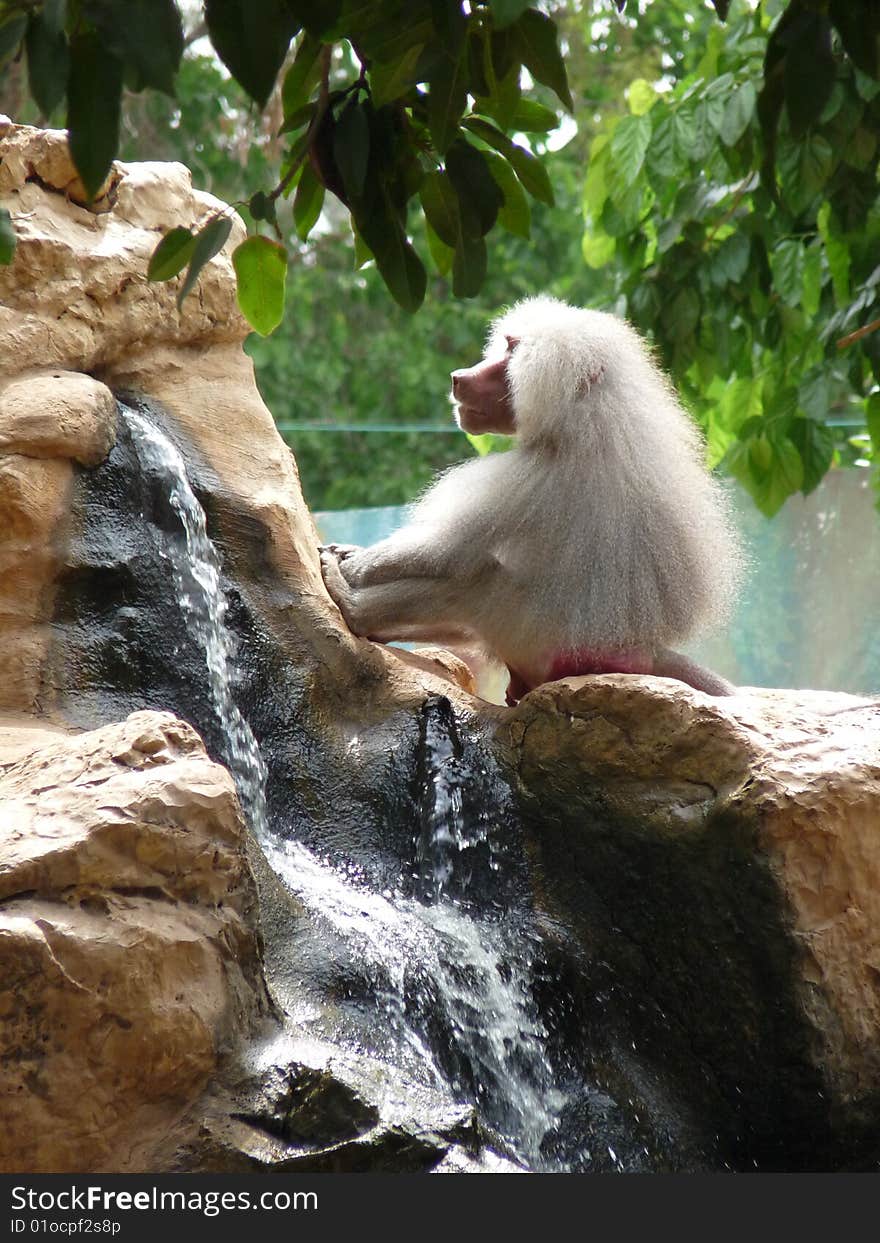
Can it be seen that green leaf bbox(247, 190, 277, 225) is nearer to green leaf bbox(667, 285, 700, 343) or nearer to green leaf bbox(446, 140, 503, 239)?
green leaf bbox(446, 140, 503, 239)

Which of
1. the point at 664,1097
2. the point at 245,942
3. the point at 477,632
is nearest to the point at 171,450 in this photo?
the point at 477,632

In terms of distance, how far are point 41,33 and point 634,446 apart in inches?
93.0

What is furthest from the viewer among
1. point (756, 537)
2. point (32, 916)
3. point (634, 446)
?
point (756, 537)

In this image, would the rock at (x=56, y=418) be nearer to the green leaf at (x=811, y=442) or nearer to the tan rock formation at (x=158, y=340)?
the tan rock formation at (x=158, y=340)

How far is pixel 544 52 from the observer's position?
1258mm

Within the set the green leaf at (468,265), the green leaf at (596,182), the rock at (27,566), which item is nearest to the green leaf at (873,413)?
the green leaf at (596,182)

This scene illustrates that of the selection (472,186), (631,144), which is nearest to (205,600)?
(472,186)

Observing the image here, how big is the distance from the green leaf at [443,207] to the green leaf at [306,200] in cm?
11

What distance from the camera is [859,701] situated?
3072mm

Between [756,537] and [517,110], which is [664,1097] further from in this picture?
[756,537]

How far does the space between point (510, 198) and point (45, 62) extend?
0.61 meters

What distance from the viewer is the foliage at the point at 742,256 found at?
3693mm

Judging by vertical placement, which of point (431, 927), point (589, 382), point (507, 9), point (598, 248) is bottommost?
point (431, 927)

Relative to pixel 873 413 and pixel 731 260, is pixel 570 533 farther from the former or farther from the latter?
pixel 731 260
